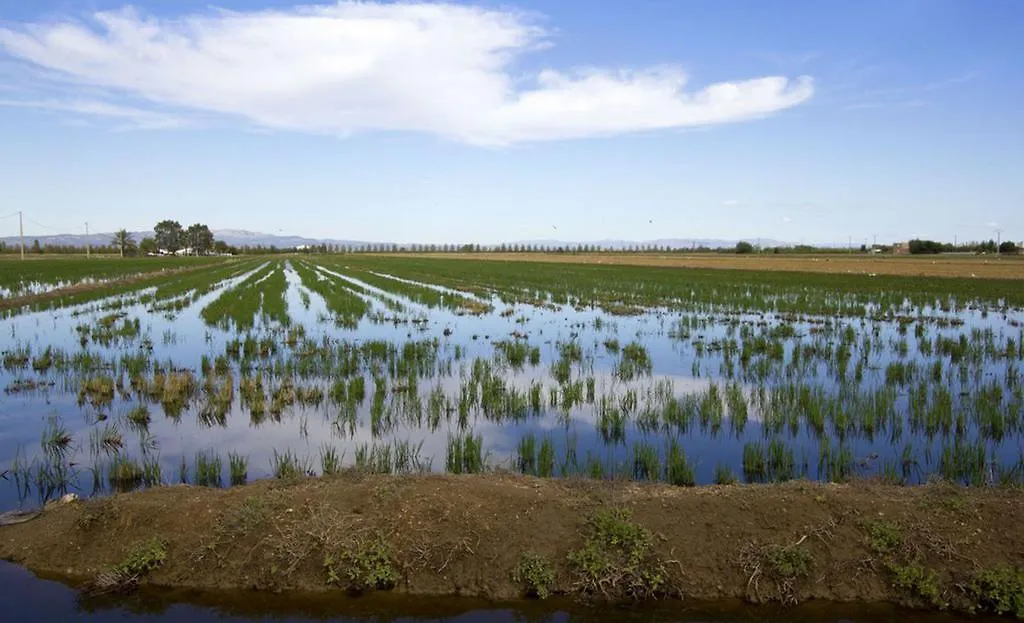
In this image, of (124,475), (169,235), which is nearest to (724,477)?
(124,475)

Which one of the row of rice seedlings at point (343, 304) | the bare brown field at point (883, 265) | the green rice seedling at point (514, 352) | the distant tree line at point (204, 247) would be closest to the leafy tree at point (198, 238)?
the distant tree line at point (204, 247)

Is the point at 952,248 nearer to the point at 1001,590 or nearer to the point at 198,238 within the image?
the point at 1001,590

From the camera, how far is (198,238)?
5773 inches

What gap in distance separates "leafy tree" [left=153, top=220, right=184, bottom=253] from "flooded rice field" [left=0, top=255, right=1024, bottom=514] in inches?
5443

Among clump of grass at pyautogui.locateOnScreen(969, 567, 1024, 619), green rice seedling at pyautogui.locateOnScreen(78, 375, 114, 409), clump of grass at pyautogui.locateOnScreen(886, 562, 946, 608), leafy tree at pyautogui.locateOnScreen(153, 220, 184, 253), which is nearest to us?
clump of grass at pyautogui.locateOnScreen(969, 567, 1024, 619)

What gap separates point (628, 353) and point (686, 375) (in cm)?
204

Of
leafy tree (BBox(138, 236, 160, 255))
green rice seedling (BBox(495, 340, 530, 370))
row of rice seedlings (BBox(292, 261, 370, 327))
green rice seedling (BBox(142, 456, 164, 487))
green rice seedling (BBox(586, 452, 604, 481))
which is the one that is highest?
leafy tree (BBox(138, 236, 160, 255))

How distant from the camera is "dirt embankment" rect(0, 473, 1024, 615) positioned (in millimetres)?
4984

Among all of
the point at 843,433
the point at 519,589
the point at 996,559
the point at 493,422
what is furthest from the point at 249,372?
the point at 996,559

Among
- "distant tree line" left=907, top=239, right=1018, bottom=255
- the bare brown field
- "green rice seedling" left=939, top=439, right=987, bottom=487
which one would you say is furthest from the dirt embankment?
"distant tree line" left=907, top=239, right=1018, bottom=255

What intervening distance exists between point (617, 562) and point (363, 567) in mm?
1882

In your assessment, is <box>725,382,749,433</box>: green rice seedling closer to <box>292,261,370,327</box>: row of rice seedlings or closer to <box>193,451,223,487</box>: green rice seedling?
<box>193,451,223,487</box>: green rice seedling

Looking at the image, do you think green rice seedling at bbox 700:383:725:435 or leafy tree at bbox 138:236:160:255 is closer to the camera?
green rice seedling at bbox 700:383:725:435

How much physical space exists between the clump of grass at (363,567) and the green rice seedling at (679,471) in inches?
110
